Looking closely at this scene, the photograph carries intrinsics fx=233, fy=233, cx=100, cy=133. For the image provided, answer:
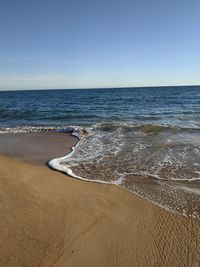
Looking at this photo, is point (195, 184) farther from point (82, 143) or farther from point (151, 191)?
point (82, 143)

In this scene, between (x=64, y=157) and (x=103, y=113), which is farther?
(x=103, y=113)

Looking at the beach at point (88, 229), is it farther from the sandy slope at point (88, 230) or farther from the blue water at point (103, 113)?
the blue water at point (103, 113)

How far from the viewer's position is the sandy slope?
303 cm

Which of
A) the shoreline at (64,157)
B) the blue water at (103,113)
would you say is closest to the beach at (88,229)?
the shoreline at (64,157)

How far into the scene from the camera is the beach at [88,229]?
9.96 feet

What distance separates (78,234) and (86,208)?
78cm

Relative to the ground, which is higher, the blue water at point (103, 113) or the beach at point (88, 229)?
the blue water at point (103, 113)

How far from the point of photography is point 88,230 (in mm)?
3584

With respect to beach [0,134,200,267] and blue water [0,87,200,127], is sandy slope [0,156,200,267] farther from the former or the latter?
blue water [0,87,200,127]

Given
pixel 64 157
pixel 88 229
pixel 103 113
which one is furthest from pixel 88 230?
pixel 103 113

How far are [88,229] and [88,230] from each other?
0.03m

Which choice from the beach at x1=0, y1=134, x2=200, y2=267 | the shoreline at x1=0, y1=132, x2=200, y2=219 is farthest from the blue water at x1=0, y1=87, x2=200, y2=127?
the beach at x1=0, y1=134, x2=200, y2=267

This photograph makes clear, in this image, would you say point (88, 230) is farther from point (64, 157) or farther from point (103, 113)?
point (103, 113)

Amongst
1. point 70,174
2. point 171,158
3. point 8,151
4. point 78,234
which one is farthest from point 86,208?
point 8,151
